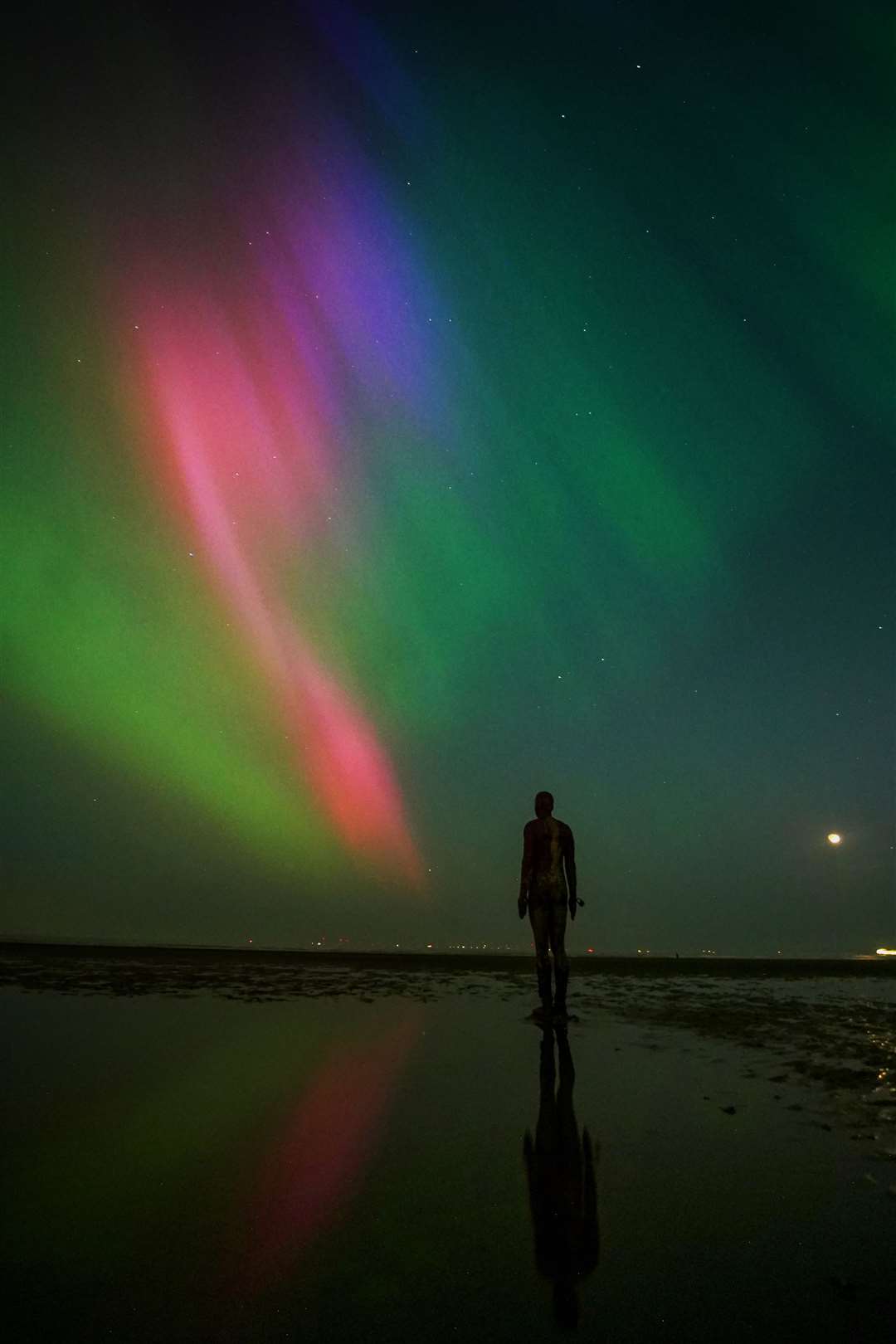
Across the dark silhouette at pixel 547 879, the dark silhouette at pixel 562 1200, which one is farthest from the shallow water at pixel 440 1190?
the dark silhouette at pixel 547 879

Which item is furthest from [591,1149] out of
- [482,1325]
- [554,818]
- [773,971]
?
[773,971]

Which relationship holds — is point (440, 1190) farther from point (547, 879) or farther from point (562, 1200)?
point (547, 879)

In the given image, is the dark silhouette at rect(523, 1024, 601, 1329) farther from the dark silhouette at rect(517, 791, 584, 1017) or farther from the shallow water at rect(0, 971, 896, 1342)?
the dark silhouette at rect(517, 791, 584, 1017)

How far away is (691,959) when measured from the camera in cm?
1939

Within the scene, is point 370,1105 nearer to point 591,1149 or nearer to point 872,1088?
point 591,1149

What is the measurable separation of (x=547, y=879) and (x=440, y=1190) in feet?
22.9

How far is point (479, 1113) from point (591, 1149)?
2.97ft

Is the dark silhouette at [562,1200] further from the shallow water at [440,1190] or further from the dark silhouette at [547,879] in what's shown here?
the dark silhouette at [547,879]

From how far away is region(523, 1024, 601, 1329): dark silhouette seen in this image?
97.2 inches

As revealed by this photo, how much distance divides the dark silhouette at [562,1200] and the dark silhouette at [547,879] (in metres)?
4.89

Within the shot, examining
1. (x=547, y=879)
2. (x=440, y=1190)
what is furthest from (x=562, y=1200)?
(x=547, y=879)

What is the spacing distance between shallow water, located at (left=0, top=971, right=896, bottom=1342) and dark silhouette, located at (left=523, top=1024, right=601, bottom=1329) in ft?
0.05

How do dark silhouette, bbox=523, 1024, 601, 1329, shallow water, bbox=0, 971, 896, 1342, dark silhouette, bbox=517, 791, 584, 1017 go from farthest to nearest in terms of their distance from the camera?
1. dark silhouette, bbox=517, 791, 584, 1017
2. dark silhouette, bbox=523, 1024, 601, 1329
3. shallow water, bbox=0, 971, 896, 1342

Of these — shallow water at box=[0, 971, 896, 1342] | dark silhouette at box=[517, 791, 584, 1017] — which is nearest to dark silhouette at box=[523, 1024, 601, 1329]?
shallow water at box=[0, 971, 896, 1342]
